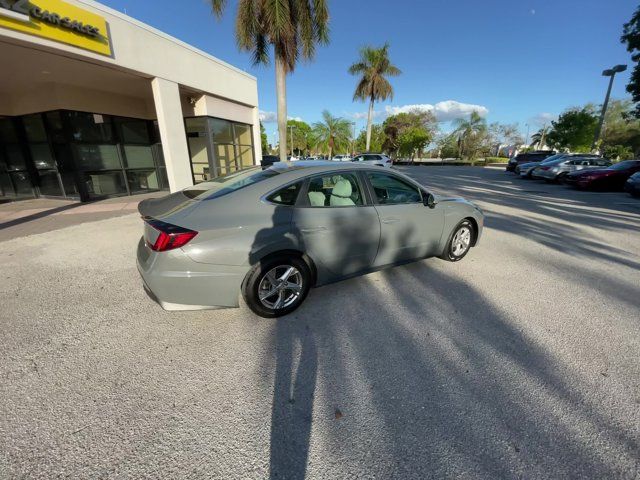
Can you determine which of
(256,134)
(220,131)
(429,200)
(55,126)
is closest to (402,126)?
(256,134)


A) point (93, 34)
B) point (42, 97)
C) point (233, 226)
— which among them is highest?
point (93, 34)

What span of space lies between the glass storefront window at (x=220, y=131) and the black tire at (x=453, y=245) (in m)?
9.98

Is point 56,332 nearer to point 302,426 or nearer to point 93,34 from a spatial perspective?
point 302,426

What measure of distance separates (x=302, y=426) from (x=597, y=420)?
192 cm

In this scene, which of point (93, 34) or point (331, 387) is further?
point (93, 34)

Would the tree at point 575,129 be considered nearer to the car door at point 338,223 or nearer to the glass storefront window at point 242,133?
the glass storefront window at point 242,133

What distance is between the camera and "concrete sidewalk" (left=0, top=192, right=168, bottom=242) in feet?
20.6

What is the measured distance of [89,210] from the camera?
8.18 meters

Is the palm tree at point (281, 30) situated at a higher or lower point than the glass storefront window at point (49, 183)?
higher

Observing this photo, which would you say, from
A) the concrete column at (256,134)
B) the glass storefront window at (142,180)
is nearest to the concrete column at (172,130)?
the glass storefront window at (142,180)

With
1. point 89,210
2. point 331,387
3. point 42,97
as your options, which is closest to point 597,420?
point 331,387

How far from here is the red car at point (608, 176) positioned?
1209 centimetres

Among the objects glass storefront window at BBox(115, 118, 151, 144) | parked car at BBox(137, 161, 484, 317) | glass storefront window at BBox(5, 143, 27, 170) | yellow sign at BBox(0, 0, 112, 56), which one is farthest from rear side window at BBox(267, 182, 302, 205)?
glass storefront window at BBox(5, 143, 27, 170)

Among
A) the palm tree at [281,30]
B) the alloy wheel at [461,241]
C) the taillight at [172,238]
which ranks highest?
the palm tree at [281,30]
